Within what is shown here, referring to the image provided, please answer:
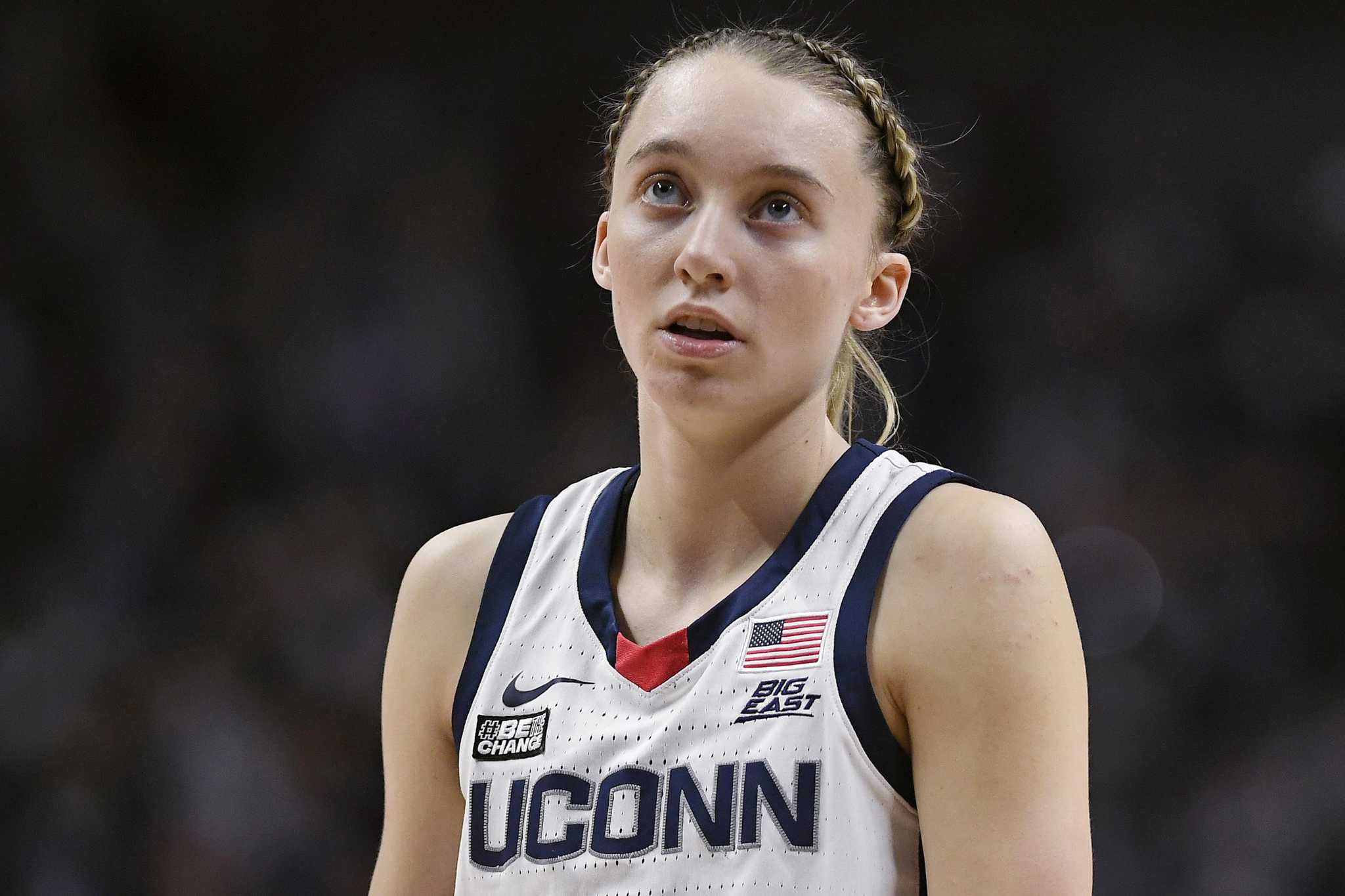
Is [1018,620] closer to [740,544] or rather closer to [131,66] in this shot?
[740,544]

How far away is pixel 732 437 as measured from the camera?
1902 mm

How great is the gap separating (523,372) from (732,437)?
2.82 m

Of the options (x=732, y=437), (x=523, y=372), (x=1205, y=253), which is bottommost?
(x=732, y=437)

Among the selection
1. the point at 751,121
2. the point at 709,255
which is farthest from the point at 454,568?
the point at 751,121

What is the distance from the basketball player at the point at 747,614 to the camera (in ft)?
5.29

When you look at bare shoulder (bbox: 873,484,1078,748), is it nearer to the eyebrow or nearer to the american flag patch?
the american flag patch

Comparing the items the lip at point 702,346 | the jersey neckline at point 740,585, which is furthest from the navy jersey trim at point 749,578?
the lip at point 702,346

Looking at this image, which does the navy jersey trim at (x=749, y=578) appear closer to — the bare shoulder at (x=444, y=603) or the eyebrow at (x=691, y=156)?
the bare shoulder at (x=444, y=603)

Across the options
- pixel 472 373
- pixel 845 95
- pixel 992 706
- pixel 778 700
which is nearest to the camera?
pixel 992 706

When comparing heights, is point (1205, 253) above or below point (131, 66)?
below

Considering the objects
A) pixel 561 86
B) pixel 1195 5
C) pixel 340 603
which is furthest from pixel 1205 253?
pixel 340 603

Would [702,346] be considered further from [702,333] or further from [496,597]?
[496,597]

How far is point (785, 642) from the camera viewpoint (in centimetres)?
175

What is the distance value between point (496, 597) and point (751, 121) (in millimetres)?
752
